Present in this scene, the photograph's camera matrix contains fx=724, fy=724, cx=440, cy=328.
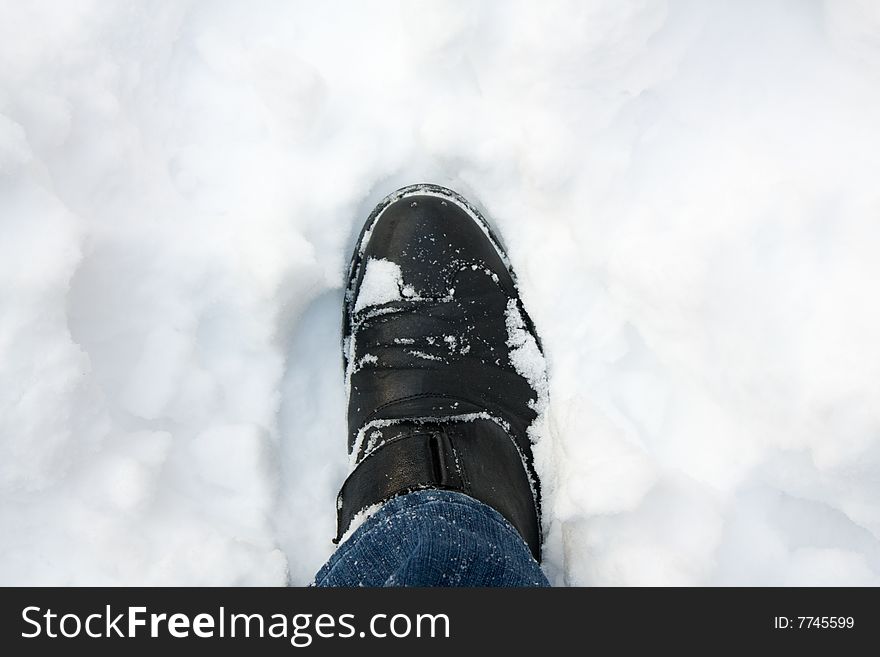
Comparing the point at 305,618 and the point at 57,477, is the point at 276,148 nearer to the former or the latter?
the point at 57,477

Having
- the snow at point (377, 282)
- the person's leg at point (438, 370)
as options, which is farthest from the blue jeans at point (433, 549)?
the snow at point (377, 282)

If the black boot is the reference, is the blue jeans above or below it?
below

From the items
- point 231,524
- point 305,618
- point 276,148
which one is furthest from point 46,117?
point 305,618

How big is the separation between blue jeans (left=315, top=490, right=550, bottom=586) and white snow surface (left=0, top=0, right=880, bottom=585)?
0.23 metres

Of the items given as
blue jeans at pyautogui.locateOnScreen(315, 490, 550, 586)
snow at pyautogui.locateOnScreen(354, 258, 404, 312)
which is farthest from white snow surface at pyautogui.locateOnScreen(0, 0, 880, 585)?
blue jeans at pyautogui.locateOnScreen(315, 490, 550, 586)

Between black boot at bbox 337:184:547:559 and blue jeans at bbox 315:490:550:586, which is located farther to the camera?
black boot at bbox 337:184:547:559

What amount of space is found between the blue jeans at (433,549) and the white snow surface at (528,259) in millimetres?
231

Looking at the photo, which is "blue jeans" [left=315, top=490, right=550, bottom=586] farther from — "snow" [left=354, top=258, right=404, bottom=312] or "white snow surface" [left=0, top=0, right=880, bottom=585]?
"snow" [left=354, top=258, right=404, bottom=312]

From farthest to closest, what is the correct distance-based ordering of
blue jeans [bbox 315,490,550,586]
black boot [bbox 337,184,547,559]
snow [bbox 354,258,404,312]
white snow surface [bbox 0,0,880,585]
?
snow [bbox 354,258,404,312]
black boot [bbox 337,184,547,559]
white snow surface [bbox 0,0,880,585]
blue jeans [bbox 315,490,550,586]

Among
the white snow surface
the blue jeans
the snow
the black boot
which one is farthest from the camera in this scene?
the snow

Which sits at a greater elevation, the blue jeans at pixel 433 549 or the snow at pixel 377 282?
the snow at pixel 377 282

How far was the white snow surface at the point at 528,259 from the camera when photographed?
1143 millimetres

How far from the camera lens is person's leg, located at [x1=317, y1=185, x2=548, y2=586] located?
1.16 metres

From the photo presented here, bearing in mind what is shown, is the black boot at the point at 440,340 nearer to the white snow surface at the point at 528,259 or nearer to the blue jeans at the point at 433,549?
the white snow surface at the point at 528,259
